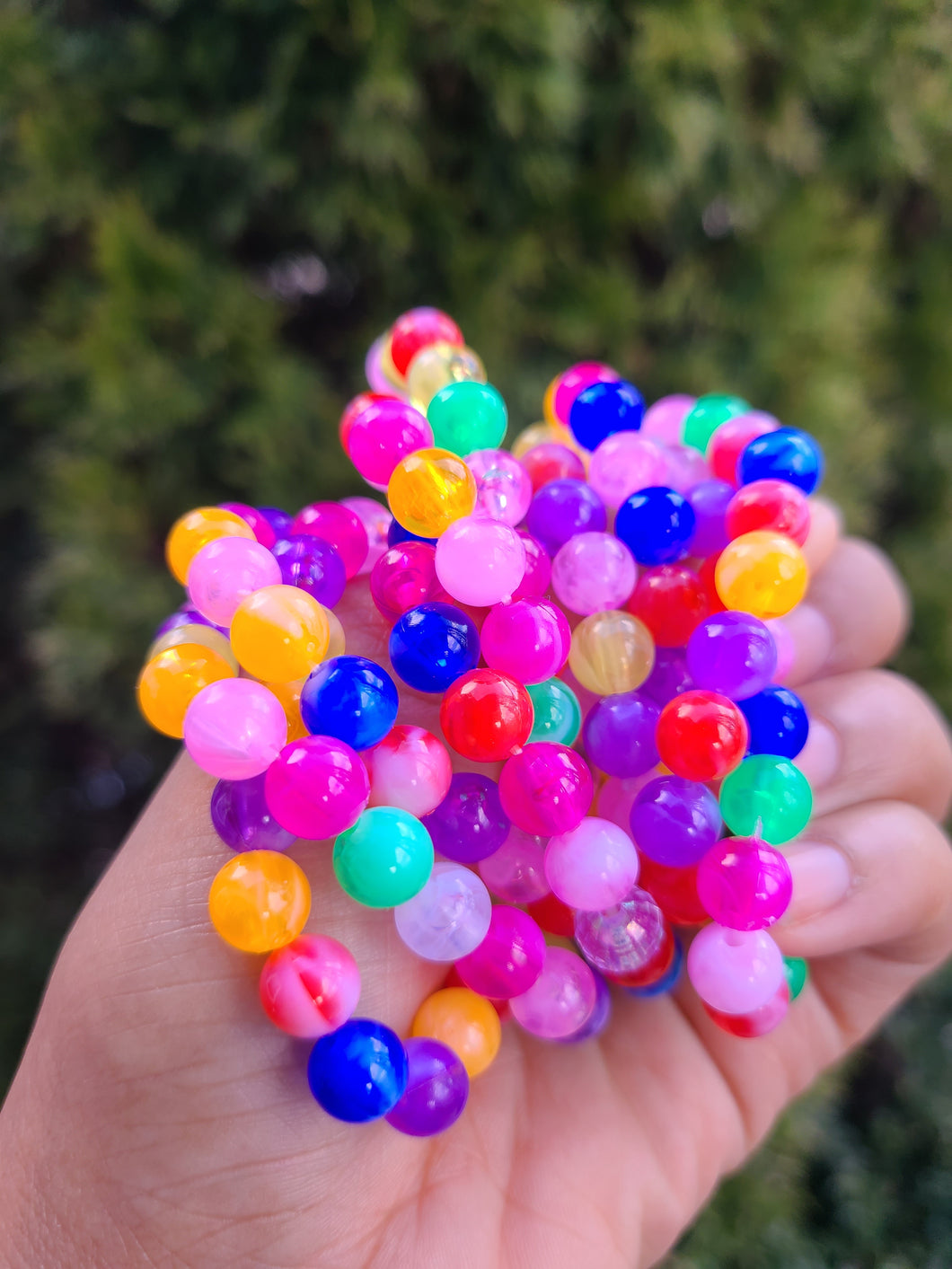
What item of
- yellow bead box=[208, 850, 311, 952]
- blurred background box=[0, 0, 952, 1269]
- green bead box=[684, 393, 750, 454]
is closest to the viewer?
yellow bead box=[208, 850, 311, 952]

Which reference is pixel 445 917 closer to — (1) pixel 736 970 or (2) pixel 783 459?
(1) pixel 736 970

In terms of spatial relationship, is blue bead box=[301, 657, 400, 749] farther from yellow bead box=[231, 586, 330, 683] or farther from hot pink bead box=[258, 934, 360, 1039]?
hot pink bead box=[258, 934, 360, 1039]

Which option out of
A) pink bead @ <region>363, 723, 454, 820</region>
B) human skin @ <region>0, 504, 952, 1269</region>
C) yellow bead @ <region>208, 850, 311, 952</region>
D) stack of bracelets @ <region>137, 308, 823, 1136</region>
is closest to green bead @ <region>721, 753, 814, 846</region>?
stack of bracelets @ <region>137, 308, 823, 1136</region>

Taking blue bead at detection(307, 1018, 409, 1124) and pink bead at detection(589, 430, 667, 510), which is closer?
blue bead at detection(307, 1018, 409, 1124)

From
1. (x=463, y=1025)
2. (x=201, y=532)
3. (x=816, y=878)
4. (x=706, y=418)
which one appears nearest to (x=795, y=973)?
(x=816, y=878)

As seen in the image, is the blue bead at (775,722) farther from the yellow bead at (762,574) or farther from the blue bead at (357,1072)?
the blue bead at (357,1072)

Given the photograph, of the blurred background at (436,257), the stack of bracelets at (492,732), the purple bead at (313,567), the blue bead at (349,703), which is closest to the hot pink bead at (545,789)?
the stack of bracelets at (492,732)
